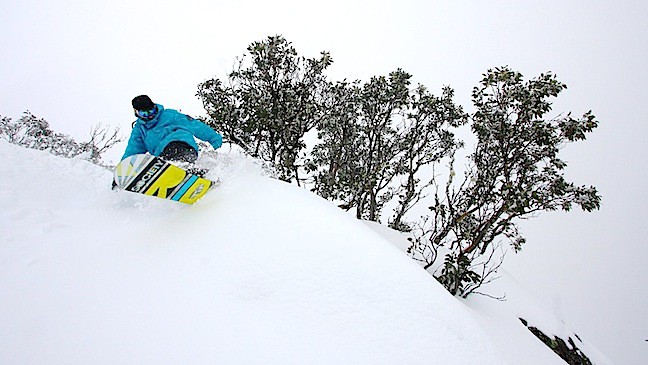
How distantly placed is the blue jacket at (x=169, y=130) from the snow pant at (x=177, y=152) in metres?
0.05

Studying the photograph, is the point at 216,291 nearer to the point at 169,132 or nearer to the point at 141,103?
the point at 169,132

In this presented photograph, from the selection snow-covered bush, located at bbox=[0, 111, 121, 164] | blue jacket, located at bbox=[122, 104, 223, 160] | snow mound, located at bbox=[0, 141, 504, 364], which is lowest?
snow-covered bush, located at bbox=[0, 111, 121, 164]

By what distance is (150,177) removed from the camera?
129 inches

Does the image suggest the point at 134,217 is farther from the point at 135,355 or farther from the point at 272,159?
the point at 272,159

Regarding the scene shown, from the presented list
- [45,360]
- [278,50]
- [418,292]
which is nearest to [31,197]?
[45,360]

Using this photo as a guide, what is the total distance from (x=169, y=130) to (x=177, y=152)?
0.31 metres

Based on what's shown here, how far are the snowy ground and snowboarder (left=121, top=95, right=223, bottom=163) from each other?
77cm

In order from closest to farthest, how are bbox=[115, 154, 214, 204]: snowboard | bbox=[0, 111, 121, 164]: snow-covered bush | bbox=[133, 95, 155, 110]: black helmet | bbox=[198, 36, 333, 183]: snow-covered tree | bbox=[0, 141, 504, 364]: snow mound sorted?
bbox=[0, 141, 504, 364]: snow mound, bbox=[115, 154, 214, 204]: snowboard, bbox=[133, 95, 155, 110]: black helmet, bbox=[198, 36, 333, 183]: snow-covered tree, bbox=[0, 111, 121, 164]: snow-covered bush

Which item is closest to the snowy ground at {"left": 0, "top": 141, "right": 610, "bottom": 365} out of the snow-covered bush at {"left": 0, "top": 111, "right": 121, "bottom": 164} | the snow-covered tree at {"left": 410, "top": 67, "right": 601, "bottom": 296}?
the snow-covered tree at {"left": 410, "top": 67, "right": 601, "bottom": 296}

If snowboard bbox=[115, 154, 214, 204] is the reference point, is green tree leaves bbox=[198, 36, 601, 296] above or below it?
above

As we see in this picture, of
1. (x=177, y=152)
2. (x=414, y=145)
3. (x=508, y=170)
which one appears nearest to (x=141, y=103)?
(x=177, y=152)

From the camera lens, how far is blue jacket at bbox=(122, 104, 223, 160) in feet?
13.0

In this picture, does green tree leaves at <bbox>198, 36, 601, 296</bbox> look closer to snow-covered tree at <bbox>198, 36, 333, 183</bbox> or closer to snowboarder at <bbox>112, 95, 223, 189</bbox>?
snow-covered tree at <bbox>198, 36, 333, 183</bbox>

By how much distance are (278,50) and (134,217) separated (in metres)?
5.96
